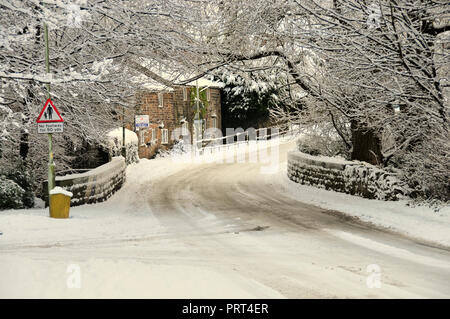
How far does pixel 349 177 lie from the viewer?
55.6 feet

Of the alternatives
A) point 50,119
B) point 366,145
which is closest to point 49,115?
point 50,119

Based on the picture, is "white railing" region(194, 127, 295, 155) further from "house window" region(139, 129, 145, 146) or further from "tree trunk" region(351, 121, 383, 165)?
"tree trunk" region(351, 121, 383, 165)

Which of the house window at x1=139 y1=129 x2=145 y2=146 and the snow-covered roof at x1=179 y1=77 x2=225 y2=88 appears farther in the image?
the snow-covered roof at x1=179 y1=77 x2=225 y2=88

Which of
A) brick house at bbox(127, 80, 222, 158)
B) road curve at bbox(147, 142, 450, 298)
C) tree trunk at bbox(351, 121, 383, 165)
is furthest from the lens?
brick house at bbox(127, 80, 222, 158)

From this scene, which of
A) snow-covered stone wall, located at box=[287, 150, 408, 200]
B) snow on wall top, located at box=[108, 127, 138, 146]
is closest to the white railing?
snow on wall top, located at box=[108, 127, 138, 146]

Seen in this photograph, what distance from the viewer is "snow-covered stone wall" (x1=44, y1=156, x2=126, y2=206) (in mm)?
14812

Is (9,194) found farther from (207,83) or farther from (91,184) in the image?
(207,83)

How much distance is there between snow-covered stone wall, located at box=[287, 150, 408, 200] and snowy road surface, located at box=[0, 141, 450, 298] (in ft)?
1.61

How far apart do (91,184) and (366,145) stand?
29.3 ft

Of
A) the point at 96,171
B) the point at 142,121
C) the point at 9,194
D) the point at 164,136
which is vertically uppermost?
the point at 142,121

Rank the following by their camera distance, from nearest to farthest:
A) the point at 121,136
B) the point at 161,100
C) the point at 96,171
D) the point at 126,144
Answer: the point at 96,171
the point at 121,136
the point at 126,144
the point at 161,100

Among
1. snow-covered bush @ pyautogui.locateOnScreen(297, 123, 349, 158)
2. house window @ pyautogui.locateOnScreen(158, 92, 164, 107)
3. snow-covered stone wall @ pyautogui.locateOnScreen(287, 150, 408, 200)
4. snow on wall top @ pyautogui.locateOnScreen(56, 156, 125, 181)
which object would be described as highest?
house window @ pyautogui.locateOnScreen(158, 92, 164, 107)
